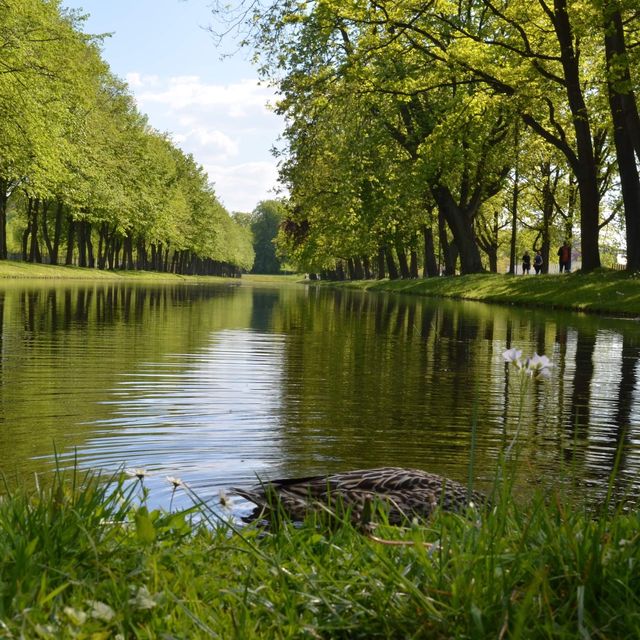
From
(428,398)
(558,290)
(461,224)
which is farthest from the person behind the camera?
(461,224)

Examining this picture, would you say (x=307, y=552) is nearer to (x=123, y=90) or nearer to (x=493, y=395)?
(x=493, y=395)

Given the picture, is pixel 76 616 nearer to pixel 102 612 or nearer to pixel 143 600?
pixel 102 612

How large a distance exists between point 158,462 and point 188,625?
367 cm

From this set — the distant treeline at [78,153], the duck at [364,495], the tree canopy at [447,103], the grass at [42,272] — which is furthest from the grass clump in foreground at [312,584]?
the grass at [42,272]

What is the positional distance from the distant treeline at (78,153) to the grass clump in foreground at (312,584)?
31399mm

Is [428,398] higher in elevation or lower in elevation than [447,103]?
lower

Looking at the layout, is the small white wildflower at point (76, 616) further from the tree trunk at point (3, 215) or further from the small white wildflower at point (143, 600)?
the tree trunk at point (3, 215)

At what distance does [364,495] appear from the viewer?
13.7 feet

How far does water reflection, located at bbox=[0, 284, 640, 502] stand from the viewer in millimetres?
6391

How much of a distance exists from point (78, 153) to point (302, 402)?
39.6 m

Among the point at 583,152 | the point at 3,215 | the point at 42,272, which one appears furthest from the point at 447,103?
the point at 3,215

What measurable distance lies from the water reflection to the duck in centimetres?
48

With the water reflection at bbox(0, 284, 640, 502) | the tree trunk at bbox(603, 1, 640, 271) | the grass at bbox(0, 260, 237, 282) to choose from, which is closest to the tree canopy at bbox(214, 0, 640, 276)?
the tree trunk at bbox(603, 1, 640, 271)

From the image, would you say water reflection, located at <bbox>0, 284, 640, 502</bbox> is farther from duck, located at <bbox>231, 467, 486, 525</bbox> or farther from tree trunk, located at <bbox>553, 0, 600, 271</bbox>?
tree trunk, located at <bbox>553, 0, 600, 271</bbox>
